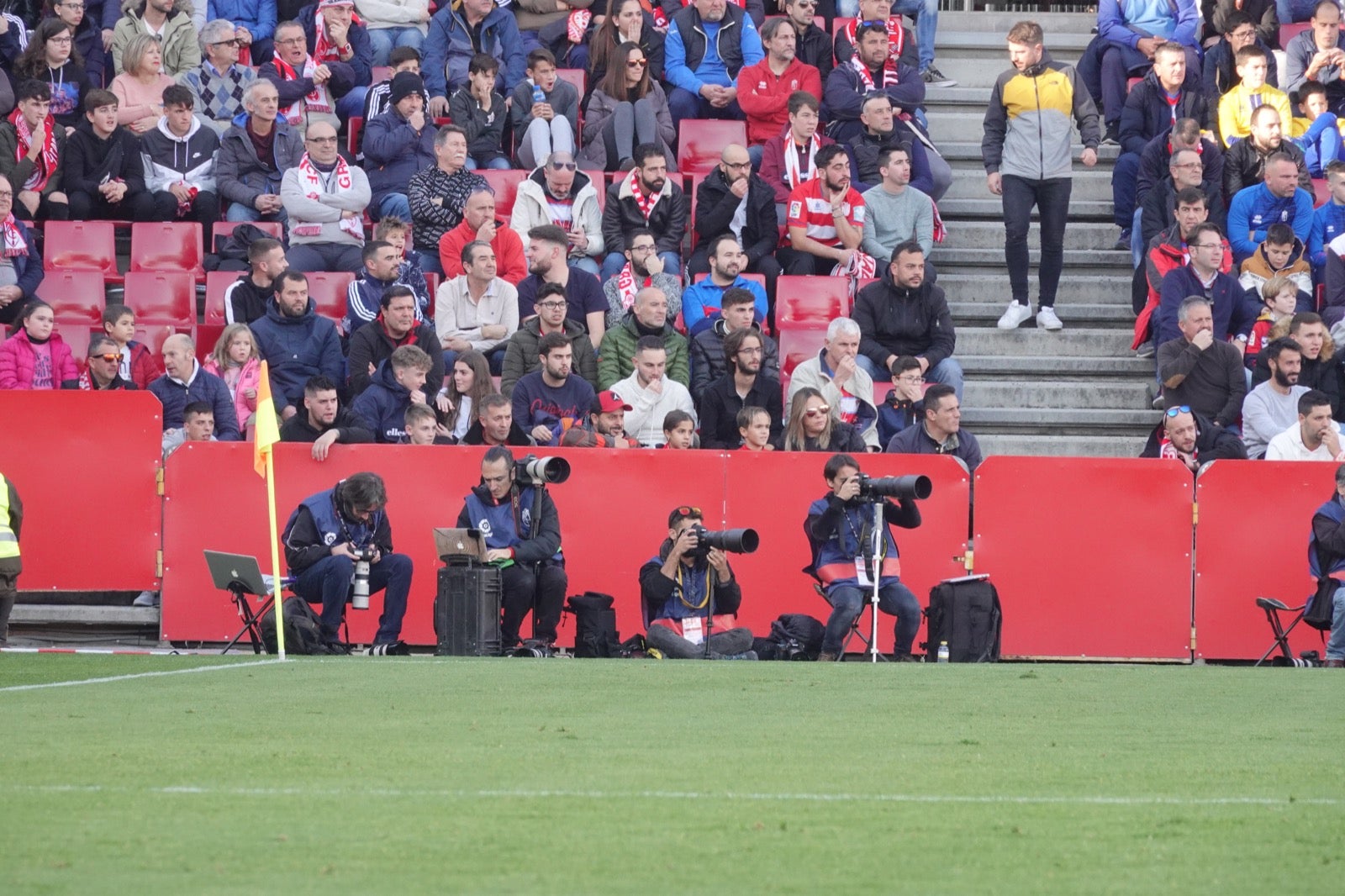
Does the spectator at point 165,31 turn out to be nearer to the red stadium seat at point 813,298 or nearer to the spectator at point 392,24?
A: the spectator at point 392,24

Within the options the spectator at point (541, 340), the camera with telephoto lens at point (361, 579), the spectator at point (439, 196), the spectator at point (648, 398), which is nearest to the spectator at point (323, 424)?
the camera with telephoto lens at point (361, 579)

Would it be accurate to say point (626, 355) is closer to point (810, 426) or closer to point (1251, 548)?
point (810, 426)

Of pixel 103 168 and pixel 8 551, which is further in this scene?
pixel 103 168

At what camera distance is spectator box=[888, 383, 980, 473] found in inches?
602

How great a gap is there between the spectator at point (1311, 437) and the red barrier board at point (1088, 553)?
44.7 inches

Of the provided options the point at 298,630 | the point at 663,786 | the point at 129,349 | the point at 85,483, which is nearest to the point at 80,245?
the point at 129,349

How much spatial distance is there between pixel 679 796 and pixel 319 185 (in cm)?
1190

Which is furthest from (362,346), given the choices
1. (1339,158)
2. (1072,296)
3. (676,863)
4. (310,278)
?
(676,863)

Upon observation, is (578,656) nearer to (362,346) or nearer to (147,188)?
(362,346)

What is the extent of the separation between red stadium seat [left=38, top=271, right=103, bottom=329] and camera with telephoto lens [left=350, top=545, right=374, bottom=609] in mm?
4698

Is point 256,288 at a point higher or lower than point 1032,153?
lower

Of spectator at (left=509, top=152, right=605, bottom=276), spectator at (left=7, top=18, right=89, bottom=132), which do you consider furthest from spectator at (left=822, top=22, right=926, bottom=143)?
spectator at (left=7, top=18, right=89, bottom=132)

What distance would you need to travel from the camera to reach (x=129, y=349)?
644 inches

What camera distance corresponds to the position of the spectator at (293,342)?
16.2 metres
